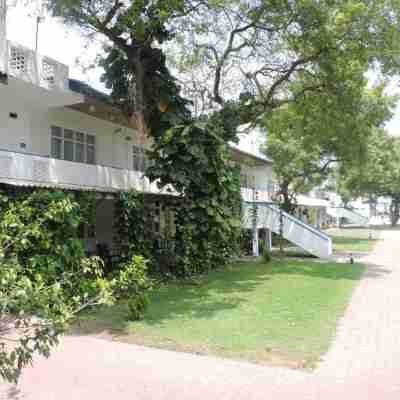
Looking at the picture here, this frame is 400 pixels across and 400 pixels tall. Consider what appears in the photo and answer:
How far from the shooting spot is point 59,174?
12.1 meters

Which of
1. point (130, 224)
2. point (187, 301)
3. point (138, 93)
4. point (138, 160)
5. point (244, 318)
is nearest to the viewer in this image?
point (244, 318)

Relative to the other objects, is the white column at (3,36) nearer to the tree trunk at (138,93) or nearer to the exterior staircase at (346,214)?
the tree trunk at (138,93)

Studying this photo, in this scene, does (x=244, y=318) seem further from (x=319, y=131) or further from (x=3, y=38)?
(x=319, y=131)

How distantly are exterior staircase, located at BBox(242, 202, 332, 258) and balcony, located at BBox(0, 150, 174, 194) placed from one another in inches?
263

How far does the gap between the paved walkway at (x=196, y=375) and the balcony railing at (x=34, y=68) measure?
821 centimetres

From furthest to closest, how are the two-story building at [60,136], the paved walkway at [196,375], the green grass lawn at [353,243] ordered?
the green grass lawn at [353,243] < the two-story building at [60,136] < the paved walkway at [196,375]

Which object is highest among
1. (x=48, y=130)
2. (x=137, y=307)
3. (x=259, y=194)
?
(x=48, y=130)

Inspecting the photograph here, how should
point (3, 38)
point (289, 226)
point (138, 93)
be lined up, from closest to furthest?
point (3, 38), point (138, 93), point (289, 226)

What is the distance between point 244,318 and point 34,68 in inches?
374

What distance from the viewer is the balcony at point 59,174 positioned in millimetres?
10414

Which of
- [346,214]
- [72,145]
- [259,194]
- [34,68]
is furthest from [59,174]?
[346,214]

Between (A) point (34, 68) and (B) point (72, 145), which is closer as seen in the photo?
(A) point (34, 68)

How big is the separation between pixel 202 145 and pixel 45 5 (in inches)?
263

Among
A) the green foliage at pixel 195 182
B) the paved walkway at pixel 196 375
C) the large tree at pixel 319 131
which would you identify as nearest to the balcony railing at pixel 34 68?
the green foliage at pixel 195 182
